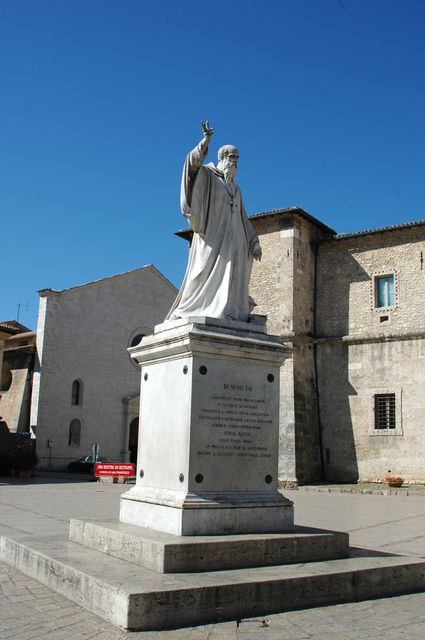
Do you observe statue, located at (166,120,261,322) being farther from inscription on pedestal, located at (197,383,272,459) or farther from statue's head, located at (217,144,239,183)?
inscription on pedestal, located at (197,383,272,459)

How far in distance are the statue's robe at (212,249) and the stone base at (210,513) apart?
1.84 metres

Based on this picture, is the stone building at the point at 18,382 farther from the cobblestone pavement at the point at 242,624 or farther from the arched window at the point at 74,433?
the cobblestone pavement at the point at 242,624

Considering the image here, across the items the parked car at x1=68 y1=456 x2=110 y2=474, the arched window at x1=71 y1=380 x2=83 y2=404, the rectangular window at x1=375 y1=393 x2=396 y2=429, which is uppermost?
the arched window at x1=71 y1=380 x2=83 y2=404

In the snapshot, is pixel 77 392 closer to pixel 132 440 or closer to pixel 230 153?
pixel 132 440

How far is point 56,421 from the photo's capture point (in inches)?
1358

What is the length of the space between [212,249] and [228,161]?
42.5 inches

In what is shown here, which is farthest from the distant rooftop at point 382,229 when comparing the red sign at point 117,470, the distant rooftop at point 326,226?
the red sign at point 117,470

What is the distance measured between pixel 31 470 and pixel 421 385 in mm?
16887

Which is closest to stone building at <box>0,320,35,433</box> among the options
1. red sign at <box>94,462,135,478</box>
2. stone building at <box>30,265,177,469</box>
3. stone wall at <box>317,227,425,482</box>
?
stone building at <box>30,265,177,469</box>

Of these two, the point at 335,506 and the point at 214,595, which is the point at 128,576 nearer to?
the point at 214,595

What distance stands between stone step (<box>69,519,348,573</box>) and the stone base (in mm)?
103

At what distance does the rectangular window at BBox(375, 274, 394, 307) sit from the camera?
2545 cm

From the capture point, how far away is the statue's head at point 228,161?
7242mm

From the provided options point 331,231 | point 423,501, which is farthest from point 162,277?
point 423,501
